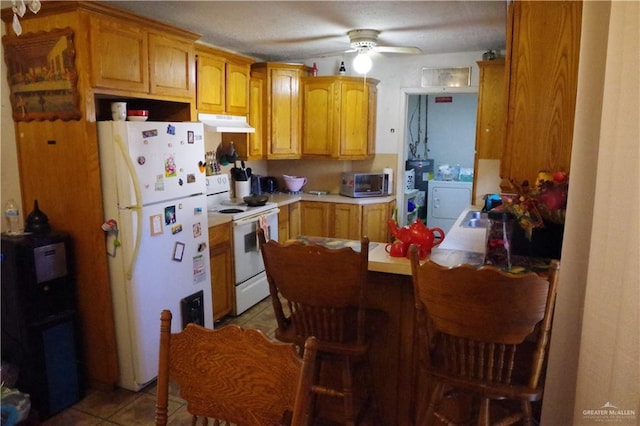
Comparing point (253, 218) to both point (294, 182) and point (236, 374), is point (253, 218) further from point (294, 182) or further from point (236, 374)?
point (236, 374)

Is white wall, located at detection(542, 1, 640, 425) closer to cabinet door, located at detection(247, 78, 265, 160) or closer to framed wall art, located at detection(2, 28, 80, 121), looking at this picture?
framed wall art, located at detection(2, 28, 80, 121)

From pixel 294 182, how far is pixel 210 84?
1584mm

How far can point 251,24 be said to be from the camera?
11.0 feet

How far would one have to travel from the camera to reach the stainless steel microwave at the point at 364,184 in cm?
476

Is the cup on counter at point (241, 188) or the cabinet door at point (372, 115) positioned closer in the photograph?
the cup on counter at point (241, 188)

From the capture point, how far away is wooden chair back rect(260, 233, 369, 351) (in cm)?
165

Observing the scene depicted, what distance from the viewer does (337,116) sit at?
4617 millimetres

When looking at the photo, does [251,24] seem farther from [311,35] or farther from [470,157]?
[470,157]

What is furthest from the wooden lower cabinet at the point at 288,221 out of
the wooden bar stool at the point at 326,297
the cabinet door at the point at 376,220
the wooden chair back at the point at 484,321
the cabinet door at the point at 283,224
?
the wooden chair back at the point at 484,321

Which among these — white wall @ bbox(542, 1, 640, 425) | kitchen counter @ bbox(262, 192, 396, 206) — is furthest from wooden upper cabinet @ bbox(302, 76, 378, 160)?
white wall @ bbox(542, 1, 640, 425)

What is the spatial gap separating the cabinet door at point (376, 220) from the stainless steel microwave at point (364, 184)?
16 cm

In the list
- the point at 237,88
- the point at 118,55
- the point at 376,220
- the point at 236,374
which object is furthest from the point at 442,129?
the point at 236,374

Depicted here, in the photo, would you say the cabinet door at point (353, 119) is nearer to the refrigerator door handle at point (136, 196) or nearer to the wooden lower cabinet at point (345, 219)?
the wooden lower cabinet at point (345, 219)

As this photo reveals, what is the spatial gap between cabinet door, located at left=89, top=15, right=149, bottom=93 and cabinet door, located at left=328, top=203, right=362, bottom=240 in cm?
238
